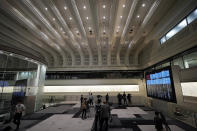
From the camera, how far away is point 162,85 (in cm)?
748

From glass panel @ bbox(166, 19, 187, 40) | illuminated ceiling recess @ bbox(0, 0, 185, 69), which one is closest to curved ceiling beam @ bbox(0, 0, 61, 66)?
illuminated ceiling recess @ bbox(0, 0, 185, 69)

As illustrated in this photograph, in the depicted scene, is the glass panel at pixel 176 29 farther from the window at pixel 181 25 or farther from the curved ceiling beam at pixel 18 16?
the curved ceiling beam at pixel 18 16

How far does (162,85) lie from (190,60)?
293 centimetres

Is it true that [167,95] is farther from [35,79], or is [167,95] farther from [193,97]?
[35,79]

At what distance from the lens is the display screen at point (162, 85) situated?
6594 mm

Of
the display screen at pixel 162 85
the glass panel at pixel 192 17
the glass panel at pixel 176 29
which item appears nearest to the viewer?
the glass panel at pixel 192 17

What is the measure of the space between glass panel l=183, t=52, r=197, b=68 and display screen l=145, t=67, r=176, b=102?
1232 mm

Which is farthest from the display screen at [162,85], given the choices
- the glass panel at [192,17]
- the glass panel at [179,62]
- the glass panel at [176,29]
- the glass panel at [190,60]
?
the glass panel at [192,17]

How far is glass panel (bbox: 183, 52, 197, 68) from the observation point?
5.03 metres

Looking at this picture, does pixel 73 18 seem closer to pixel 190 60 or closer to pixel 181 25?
pixel 181 25

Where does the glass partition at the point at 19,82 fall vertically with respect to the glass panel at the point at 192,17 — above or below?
below

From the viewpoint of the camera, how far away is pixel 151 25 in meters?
7.91

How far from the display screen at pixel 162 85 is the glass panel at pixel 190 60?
123 centimetres

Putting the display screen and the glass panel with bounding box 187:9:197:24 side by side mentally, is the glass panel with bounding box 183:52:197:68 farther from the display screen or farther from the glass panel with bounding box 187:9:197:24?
the glass panel with bounding box 187:9:197:24
